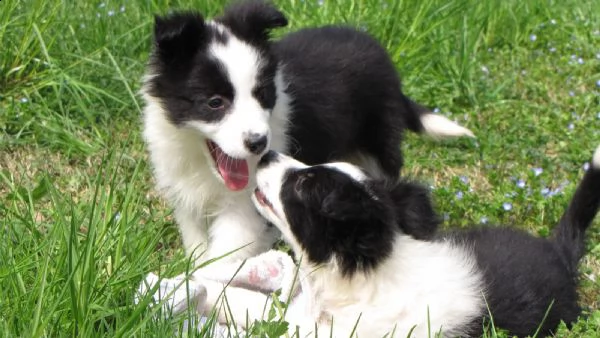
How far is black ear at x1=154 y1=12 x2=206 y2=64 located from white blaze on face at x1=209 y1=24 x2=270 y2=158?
0.07 meters

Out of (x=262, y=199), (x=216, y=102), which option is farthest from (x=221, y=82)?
(x=262, y=199)

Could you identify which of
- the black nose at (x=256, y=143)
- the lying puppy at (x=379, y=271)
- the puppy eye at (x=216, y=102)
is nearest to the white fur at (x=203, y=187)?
the puppy eye at (x=216, y=102)

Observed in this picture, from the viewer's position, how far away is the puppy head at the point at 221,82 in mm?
3438

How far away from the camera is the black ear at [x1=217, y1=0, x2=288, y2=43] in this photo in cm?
370

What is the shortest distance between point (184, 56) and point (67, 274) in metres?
1.09

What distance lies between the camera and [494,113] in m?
5.43

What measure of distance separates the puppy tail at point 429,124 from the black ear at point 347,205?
5.80 feet

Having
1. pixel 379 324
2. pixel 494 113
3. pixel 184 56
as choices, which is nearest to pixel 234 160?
pixel 184 56

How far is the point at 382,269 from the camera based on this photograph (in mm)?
3025

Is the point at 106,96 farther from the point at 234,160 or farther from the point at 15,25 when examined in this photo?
the point at 234,160

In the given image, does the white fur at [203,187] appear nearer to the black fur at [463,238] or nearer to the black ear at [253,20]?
the black ear at [253,20]

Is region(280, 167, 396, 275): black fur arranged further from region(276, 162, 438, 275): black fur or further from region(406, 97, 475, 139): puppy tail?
region(406, 97, 475, 139): puppy tail

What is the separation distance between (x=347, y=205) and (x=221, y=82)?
33.5 inches

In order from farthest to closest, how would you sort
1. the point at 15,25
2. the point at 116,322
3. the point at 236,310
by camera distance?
1. the point at 15,25
2. the point at 236,310
3. the point at 116,322
